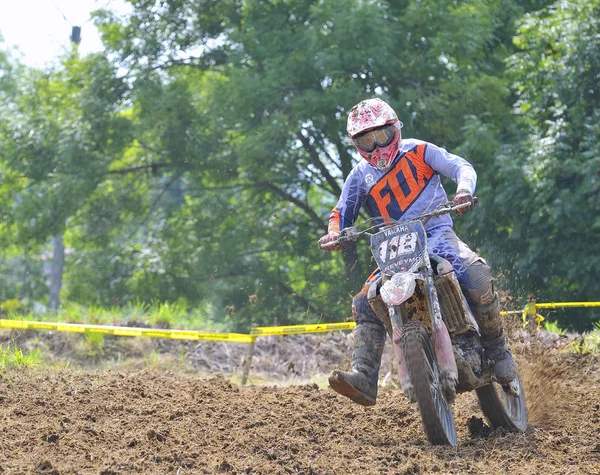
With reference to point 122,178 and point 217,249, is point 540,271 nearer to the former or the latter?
point 217,249

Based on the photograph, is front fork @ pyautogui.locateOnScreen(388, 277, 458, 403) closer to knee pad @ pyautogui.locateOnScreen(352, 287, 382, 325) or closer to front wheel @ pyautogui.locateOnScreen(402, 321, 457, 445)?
front wheel @ pyautogui.locateOnScreen(402, 321, 457, 445)

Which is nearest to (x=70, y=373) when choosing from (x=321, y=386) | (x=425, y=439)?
(x=321, y=386)

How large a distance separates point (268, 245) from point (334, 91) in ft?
16.5

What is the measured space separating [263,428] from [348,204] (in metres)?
1.64

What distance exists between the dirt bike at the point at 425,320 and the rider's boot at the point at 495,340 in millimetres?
117

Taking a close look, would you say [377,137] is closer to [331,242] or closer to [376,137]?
[376,137]


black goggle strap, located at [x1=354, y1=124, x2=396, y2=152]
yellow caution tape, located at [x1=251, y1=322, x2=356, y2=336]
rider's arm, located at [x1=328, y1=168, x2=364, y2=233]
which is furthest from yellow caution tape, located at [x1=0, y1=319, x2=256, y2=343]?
black goggle strap, located at [x1=354, y1=124, x2=396, y2=152]

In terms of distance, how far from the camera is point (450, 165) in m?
6.91

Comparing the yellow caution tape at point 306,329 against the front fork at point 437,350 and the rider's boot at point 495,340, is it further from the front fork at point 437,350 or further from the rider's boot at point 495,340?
the front fork at point 437,350

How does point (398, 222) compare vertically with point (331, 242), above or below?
above

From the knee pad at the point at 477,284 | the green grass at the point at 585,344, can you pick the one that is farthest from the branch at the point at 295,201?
the knee pad at the point at 477,284

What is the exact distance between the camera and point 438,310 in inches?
249

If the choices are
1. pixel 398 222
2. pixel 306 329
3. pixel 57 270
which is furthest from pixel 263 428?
pixel 57 270

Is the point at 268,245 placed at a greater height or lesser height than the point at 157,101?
lesser
